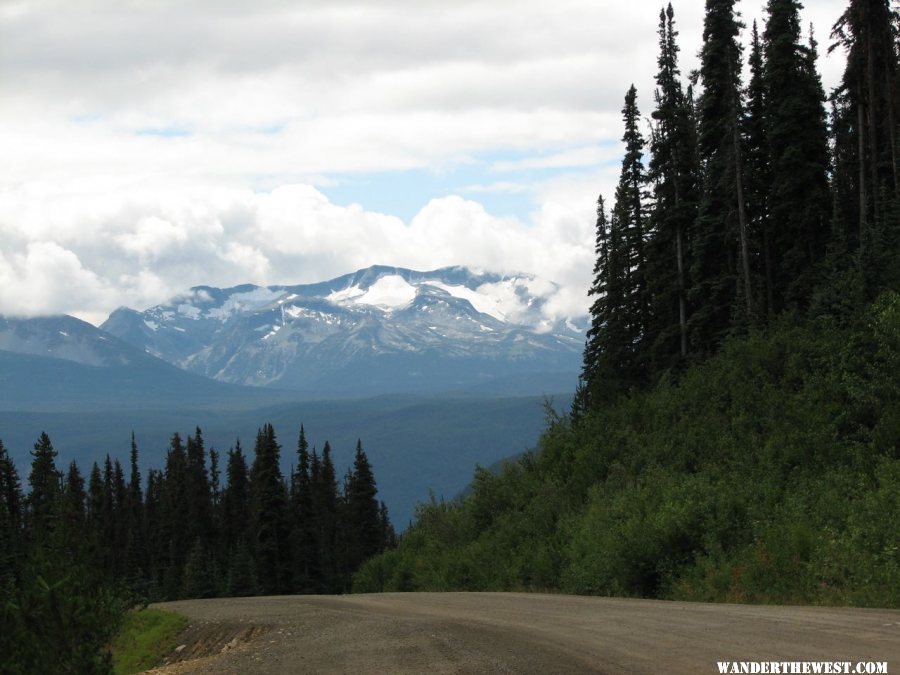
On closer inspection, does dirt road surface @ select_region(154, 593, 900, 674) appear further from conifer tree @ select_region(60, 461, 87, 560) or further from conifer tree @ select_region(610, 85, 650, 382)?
conifer tree @ select_region(610, 85, 650, 382)

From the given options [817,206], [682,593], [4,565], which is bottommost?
[4,565]

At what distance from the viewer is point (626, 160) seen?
183 feet

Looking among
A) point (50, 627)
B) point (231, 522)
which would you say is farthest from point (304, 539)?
point (50, 627)

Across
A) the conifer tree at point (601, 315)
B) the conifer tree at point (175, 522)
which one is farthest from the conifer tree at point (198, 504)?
the conifer tree at point (601, 315)

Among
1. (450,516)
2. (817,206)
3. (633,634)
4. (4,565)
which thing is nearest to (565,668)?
(633,634)

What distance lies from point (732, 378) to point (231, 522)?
3224 inches

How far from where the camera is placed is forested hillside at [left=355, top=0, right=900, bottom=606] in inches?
896

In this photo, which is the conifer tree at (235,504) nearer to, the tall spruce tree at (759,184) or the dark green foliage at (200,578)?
the dark green foliage at (200,578)

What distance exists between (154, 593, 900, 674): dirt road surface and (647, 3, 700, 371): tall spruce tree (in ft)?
106

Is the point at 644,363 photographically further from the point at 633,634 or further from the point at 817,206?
the point at 633,634

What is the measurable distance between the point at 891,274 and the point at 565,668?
28045 mm

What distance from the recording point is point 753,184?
47.0 m

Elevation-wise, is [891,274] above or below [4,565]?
above

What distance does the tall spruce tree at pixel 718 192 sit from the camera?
4453 cm
